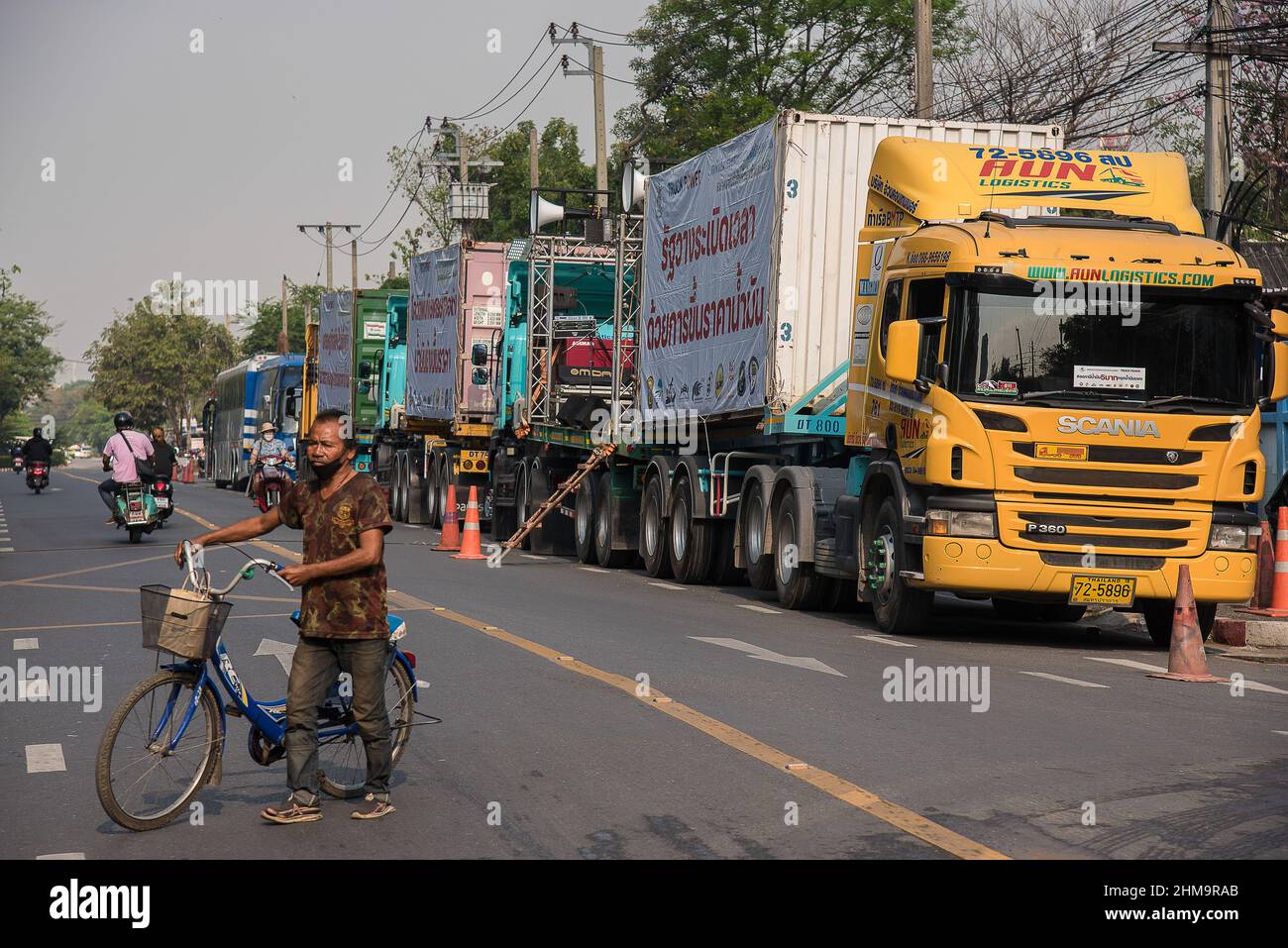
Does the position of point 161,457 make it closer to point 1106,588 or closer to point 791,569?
point 791,569

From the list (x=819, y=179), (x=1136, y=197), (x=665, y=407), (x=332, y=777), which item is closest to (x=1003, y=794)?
(x=332, y=777)

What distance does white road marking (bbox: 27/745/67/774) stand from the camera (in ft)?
26.7

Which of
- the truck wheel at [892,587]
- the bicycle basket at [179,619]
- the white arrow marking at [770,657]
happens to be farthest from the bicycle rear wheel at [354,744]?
the truck wheel at [892,587]

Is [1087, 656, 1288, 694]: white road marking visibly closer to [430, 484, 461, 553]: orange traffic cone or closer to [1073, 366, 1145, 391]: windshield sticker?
[1073, 366, 1145, 391]: windshield sticker

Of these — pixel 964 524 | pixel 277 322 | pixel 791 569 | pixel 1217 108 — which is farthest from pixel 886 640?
pixel 277 322

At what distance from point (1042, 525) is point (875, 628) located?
2.29 metres

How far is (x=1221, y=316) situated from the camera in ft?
43.9

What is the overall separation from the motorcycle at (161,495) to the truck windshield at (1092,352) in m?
15.1

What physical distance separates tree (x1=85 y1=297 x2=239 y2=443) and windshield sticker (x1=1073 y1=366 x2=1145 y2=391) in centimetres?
10896

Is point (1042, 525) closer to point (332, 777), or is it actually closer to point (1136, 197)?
point (1136, 197)

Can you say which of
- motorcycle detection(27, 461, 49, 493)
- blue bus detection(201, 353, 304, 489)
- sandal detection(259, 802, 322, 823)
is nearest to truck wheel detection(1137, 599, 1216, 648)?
sandal detection(259, 802, 322, 823)

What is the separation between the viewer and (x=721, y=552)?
19266mm

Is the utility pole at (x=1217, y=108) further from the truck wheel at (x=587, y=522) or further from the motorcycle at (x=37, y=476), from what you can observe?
the motorcycle at (x=37, y=476)

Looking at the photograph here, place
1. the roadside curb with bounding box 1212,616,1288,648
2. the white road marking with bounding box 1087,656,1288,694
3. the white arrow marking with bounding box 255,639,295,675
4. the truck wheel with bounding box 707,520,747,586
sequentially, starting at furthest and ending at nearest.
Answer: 1. the truck wheel with bounding box 707,520,747,586
2. the roadside curb with bounding box 1212,616,1288,648
3. the white arrow marking with bounding box 255,639,295,675
4. the white road marking with bounding box 1087,656,1288,694
